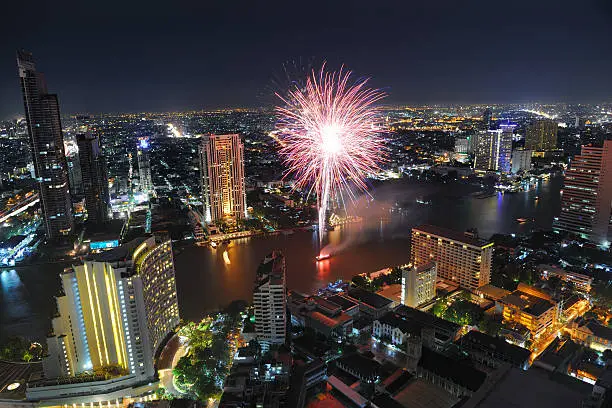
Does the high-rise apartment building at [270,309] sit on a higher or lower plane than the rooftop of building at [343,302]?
higher

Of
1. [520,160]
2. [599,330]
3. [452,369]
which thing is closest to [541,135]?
[520,160]

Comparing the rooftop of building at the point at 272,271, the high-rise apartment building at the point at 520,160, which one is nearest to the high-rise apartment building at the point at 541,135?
the high-rise apartment building at the point at 520,160

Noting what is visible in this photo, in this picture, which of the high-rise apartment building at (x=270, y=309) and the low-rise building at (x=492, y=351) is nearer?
the low-rise building at (x=492, y=351)

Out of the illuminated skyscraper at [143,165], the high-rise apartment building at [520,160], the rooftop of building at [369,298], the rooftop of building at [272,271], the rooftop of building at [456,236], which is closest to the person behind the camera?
the rooftop of building at [272,271]

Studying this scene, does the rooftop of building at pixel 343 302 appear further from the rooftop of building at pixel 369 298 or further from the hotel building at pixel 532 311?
the hotel building at pixel 532 311

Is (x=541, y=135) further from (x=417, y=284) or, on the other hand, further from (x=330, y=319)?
(x=330, y=319)

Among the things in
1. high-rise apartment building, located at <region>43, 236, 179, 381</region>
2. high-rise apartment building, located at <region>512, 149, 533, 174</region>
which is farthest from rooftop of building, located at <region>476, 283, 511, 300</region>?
high-rise apartment building, located at <region>512, 149, 533, 174</region>
